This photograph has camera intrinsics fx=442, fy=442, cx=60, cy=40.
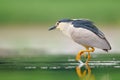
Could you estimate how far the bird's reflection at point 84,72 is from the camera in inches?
95.3

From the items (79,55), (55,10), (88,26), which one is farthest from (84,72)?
(55,10)

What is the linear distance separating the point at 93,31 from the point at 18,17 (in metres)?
0.45

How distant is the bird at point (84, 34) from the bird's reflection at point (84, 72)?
0.14ft

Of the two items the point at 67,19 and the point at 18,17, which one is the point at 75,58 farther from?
the point at 18,17

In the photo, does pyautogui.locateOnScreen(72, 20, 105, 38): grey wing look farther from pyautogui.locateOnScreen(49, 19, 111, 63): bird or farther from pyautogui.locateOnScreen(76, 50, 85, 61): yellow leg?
pyautogui.locateOnScreen(76, 50, 85, 61): yellow leg

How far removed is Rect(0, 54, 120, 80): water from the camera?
2412 millimetres

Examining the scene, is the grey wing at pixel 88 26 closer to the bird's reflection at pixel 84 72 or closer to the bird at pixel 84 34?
the bird at pixel 84 34

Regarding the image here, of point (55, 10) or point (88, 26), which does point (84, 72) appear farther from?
point (55, 10)

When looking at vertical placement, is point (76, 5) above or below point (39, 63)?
above

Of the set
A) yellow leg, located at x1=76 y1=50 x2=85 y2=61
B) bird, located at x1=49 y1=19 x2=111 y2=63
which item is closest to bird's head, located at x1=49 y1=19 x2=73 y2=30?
bird, located at x1=49 y1=19 x2=111 y2=63

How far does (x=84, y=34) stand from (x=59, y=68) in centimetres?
24

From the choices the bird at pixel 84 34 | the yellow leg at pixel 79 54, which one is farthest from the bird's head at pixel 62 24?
the yellow leg at pixel 79 54

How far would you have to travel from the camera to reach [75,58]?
253 cm

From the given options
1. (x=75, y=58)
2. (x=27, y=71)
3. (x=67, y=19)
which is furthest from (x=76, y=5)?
(x=27, y=71)
